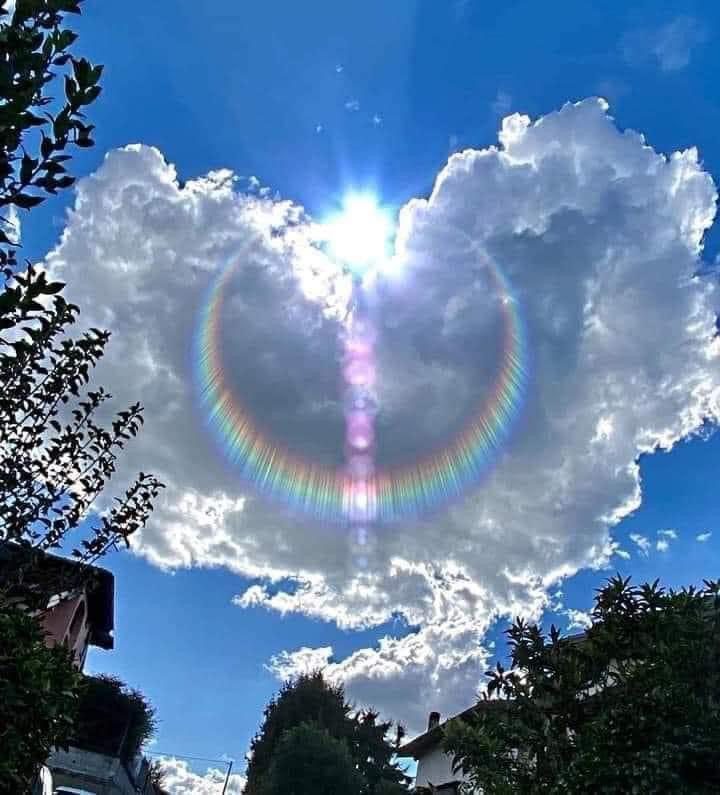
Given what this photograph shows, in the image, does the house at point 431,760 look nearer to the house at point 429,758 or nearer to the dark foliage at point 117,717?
the house at point 429,758

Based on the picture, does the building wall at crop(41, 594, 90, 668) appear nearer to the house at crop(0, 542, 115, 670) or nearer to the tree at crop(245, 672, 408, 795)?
the house at crop(0, 542, 115, 670)

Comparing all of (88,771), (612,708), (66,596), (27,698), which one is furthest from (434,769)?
(27,698)

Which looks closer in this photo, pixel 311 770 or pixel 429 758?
pixel 429 758

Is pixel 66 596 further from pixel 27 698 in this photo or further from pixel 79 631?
pixel 79 631

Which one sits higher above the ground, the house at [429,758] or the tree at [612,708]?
the house at [429,758]

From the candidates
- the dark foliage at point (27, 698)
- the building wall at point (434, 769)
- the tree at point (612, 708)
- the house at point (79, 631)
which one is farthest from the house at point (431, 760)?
the dark foliage at point (27, 698)

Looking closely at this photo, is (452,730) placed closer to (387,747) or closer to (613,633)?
(613,633)
